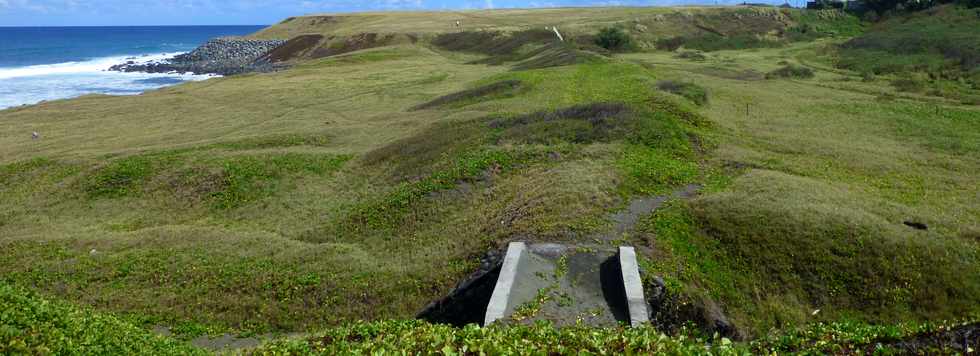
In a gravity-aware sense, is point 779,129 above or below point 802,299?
above

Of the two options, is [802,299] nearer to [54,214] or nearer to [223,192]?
[223,192]

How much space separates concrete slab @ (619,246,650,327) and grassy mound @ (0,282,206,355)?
7166mm

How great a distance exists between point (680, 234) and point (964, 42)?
1887 inches

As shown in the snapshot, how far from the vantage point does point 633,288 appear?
39.4ft

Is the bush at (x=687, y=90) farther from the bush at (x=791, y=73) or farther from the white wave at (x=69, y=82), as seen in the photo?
A: the white wave at (x=69, y=82)

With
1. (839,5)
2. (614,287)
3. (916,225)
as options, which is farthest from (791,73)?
(839,5)

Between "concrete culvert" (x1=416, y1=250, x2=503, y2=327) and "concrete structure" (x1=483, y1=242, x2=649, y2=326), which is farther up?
"concrete structure" (x1=483, y1=242, x2=649, y2=326)

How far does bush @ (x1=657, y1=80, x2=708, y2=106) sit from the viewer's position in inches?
1248

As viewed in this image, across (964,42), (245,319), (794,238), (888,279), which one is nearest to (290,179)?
(245,319)

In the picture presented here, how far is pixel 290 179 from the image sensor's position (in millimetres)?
23844

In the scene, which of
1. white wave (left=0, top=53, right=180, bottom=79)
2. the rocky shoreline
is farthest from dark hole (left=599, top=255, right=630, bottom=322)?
white wave (left=0, top=53, right=180, bottom=79)

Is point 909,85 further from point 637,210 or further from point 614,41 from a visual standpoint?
point 614,41

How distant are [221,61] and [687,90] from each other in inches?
3217

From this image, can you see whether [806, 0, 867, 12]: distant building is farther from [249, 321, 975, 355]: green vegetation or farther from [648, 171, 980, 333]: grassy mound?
[249, 321, 975, 355]: green vegetation
